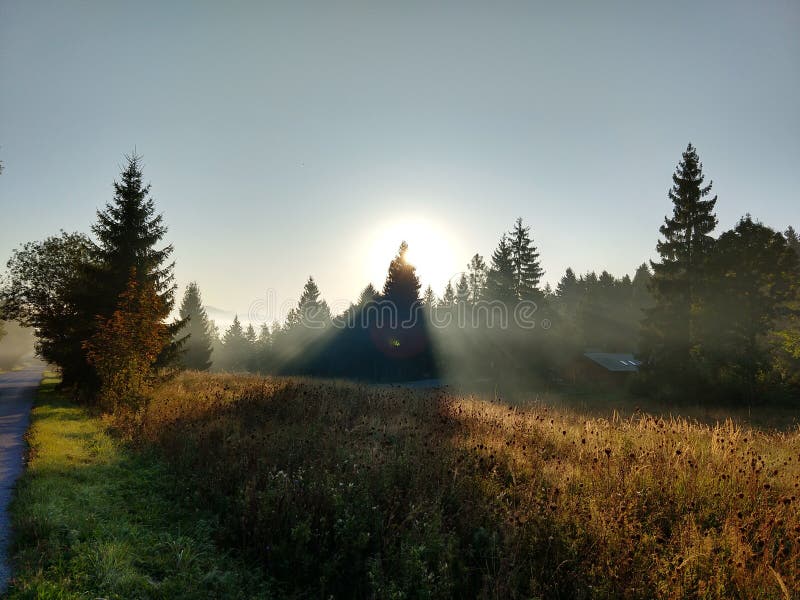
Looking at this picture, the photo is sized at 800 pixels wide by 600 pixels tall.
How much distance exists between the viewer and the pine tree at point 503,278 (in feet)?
181

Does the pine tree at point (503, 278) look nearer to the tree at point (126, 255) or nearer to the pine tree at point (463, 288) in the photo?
the pine tree at point (463, 288)

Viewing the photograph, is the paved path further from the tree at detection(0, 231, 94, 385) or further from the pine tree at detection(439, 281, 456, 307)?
the pine tree at detection(439, 281, 456, 307)

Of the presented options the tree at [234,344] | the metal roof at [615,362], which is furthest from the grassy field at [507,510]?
the tree at [234,344]

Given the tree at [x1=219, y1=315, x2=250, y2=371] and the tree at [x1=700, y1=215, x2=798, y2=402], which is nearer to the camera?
the tree at [x1=700, y1=215, x2=798, y2=402]

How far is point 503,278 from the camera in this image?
56.0m

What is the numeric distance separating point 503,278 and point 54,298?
47.7 metres

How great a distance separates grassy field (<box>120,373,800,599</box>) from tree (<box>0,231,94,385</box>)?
1390 centimetres

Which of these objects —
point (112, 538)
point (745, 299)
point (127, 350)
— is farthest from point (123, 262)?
point (745, 299)

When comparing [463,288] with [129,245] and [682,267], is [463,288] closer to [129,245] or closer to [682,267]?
[682,267]

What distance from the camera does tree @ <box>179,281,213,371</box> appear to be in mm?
46375

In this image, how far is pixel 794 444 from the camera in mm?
8281

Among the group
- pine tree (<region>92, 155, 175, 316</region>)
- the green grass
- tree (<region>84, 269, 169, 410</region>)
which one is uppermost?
pine tree (<region>92, 155, 175, 316</region>)

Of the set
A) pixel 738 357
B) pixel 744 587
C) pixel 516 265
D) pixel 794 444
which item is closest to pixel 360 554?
pixel 744 587

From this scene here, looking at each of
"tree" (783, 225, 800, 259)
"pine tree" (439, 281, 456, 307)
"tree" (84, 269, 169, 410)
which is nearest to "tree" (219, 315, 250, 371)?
"pine tree" (439, 281, 456, 307)
